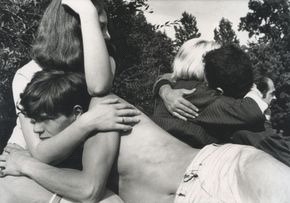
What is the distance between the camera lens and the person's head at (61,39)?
266 centimetres

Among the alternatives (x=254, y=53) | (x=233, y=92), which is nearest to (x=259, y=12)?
(x=254, y=53)

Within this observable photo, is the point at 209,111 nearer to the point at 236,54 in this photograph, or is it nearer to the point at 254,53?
the point at 236,54

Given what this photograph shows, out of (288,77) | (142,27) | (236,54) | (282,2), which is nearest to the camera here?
(236,54)

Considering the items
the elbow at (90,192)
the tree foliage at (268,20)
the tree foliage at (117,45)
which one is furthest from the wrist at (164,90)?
the tree foliage at (268,20)

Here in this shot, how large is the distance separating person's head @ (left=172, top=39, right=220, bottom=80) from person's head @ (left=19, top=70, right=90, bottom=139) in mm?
756

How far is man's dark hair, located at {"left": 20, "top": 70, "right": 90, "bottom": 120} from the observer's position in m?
2.51

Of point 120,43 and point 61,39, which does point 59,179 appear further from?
point 120,43

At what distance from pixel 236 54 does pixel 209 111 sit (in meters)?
0.43

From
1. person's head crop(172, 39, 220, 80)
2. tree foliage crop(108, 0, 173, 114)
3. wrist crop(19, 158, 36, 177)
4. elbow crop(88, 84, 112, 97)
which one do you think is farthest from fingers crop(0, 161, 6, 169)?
tree foliage crop(108, 0, 173, 114)

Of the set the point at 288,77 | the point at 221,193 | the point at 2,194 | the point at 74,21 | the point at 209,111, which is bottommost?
the point at 288,77

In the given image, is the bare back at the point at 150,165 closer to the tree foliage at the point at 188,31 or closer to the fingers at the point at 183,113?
the fingers at the point at 183,113

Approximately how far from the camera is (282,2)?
17.3 metres

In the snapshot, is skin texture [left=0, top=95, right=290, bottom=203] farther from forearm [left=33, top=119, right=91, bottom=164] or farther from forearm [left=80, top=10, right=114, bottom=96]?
forearm [left=80, top=10, right=114, bottom=96]

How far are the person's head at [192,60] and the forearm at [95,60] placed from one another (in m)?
0.71
